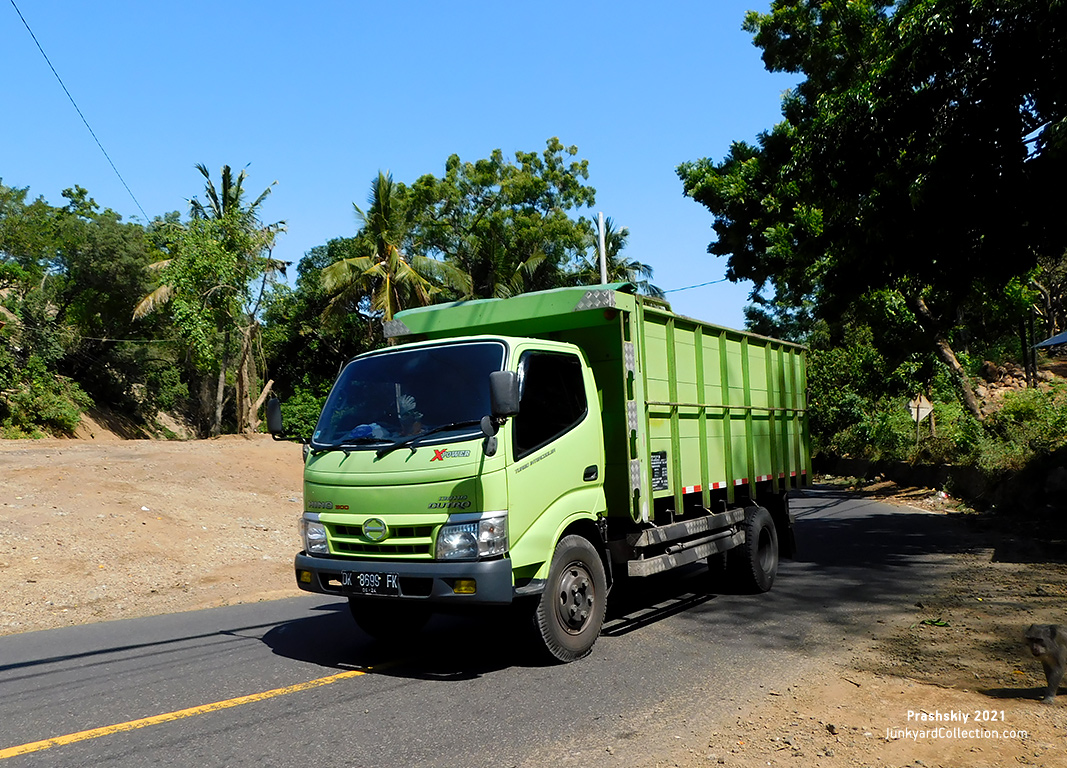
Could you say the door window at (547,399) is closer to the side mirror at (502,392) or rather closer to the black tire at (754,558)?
the side mirror at (502,392)

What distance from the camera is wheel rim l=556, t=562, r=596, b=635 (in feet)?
20.2

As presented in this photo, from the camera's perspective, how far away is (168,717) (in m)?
5.16

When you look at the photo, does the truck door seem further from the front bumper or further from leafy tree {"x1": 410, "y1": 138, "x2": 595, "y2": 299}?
leafy tree {"x1": 410, "y1": 138, "x2": 595, "y2": 299}

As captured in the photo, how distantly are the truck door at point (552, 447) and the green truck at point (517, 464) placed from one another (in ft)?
0.05

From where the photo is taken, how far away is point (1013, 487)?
16.0 m

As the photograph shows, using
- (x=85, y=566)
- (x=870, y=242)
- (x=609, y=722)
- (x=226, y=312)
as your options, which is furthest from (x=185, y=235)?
(x=609, y=722)

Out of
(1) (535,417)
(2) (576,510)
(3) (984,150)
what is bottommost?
(2) (576,510)

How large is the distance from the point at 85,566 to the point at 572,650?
788cm

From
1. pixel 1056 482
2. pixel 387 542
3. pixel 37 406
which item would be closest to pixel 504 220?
pixel 37 406

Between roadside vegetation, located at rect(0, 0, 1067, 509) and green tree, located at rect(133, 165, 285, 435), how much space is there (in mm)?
104

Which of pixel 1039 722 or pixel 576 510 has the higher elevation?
pixel 576 510

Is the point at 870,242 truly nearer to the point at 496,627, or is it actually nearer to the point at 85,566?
the point at 496,627

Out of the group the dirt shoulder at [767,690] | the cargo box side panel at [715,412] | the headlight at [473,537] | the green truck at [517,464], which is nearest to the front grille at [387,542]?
the green truck at [517,464]

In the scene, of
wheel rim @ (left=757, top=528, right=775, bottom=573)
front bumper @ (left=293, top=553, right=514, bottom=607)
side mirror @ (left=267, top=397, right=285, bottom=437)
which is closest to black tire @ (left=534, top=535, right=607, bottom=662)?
front bumper @ (left=293, top=553, right=514, bottom=607)
